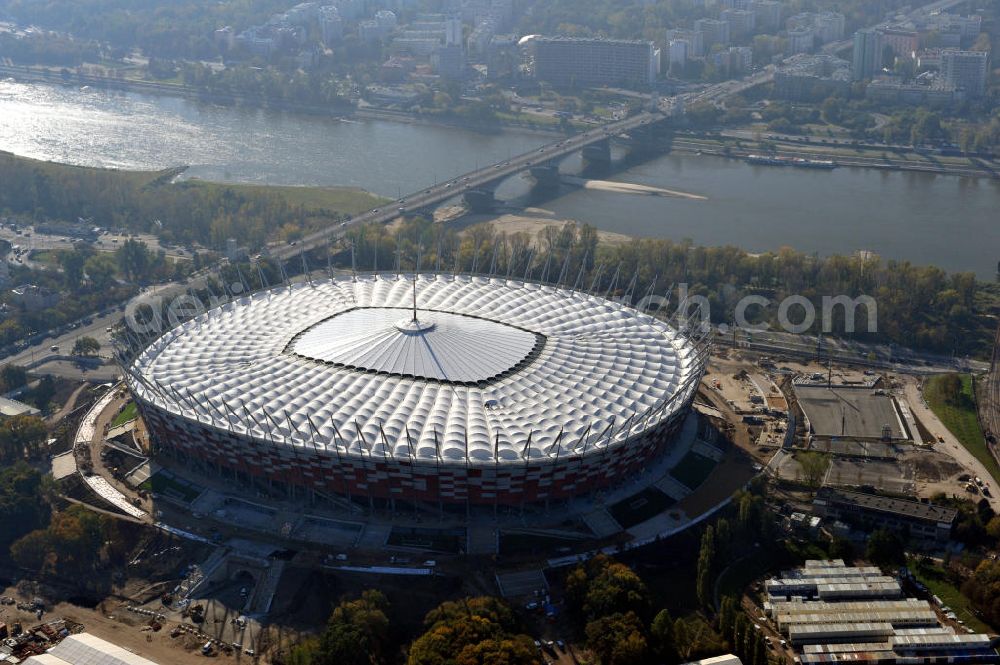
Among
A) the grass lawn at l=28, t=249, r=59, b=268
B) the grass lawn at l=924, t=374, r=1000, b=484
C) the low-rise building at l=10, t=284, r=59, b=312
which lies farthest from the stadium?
the grass lawn at l=28, t=249, r=59, b=268

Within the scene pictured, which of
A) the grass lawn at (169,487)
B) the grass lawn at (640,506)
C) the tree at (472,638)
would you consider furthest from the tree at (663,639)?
the grass lawn at (169,487)

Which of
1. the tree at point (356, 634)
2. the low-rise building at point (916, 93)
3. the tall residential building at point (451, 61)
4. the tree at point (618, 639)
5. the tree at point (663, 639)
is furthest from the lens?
the tall residential building at point (451, 61)

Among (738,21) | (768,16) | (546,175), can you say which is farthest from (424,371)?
(768,16)

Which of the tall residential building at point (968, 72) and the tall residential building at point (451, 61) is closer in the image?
the tall residential building at point (968, 72)

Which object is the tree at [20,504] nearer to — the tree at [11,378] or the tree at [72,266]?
the tree at [11,378]

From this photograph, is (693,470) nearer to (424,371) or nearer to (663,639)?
(663,639)

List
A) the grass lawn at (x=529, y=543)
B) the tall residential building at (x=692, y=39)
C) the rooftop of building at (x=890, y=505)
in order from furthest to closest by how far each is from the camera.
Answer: the tall residential building at (x=692, y=39) < the rooftop of building at (x=890, y=505) < the grass lawn at (x=529, y=543)
